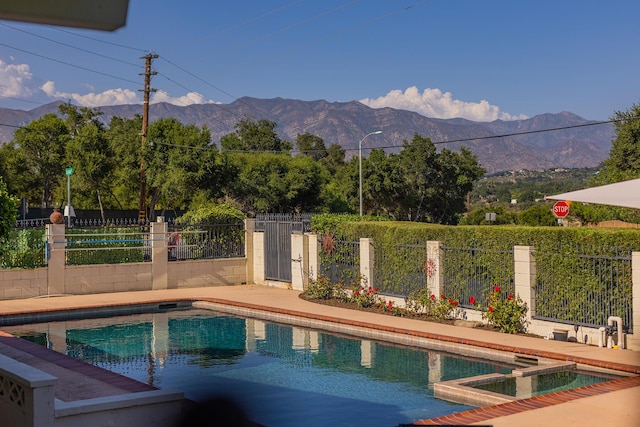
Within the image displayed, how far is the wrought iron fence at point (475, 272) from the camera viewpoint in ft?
49.9

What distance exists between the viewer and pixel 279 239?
75.1 feet

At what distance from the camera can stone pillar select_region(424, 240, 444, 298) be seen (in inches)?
656

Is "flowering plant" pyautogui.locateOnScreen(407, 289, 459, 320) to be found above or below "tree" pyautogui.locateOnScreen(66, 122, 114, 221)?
below

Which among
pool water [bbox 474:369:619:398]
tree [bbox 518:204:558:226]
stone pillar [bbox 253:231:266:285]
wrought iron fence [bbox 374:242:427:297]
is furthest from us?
tree [bbox 518:204:558:226]

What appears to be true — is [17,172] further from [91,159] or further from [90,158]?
[91,159]

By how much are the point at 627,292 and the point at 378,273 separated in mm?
7175

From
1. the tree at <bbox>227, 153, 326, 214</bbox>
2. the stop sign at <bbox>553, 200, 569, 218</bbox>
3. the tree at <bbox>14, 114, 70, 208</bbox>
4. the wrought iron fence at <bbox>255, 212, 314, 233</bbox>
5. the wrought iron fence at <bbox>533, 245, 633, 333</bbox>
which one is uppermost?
the tree at <bbox>14, 114, 70, 208</bbox>

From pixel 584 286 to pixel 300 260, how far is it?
32.3 ft

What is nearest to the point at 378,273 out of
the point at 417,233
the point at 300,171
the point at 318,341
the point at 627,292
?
the point at 417,233

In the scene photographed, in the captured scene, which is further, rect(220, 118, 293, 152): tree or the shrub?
rect(220, 118, 293, 152): tree

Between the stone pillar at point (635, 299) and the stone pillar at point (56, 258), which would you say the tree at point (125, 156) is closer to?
the stone pillar at point (56, 258)

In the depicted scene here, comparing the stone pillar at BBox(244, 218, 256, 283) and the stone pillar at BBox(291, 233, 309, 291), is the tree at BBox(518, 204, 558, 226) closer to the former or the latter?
the stone pillar at BBox(244, 218, 256, 283)

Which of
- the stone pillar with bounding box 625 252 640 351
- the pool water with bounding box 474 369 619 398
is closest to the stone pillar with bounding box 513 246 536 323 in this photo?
the stone pillar with bounding box 625 252 640 351

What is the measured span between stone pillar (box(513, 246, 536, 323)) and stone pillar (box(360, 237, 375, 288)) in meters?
4.94
